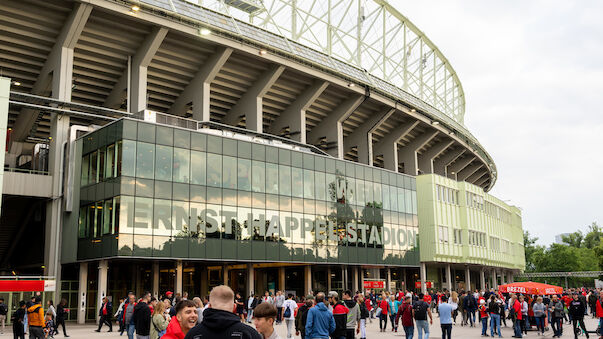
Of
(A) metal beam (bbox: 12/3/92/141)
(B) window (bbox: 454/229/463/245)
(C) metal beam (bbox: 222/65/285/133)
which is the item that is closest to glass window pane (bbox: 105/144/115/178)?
(A) metal beam (bbox: 12/3/92/141)

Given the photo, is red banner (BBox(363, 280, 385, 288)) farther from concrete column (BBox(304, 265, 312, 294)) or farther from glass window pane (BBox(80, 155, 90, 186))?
glass window pane (BBox(80, 155, 90, 186))

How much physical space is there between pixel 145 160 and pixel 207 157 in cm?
399

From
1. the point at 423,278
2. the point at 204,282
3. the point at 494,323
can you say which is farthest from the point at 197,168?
the point at 423,278

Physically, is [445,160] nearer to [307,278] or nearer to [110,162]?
[307,278]

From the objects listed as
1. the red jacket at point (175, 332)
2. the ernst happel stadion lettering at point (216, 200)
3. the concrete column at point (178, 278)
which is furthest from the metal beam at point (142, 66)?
the red jacket at point (175, 332)

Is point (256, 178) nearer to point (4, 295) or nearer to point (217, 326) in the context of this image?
A: point (4, 295)

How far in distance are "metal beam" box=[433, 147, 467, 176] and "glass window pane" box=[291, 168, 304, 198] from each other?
100 ft

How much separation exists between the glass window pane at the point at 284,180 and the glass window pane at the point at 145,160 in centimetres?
947

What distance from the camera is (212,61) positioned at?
1544 inches

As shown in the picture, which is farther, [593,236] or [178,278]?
[593,236]

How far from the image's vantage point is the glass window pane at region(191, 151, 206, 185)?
33688 millimetres

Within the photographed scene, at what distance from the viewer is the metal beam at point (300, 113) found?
44.6 meters

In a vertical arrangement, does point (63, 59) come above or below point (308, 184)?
above

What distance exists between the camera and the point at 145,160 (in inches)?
1252
